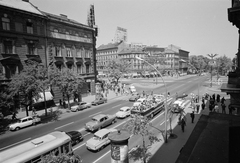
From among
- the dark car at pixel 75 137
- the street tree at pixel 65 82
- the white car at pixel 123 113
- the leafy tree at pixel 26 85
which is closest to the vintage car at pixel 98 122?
the dark car at pixel 75 137

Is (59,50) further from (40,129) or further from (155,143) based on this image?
(155,143)

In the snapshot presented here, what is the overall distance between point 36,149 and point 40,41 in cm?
2473

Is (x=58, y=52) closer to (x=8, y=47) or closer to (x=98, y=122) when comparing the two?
(x=8, y=47)

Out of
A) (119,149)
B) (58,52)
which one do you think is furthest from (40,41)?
(119,149)

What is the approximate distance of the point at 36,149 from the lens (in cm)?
937

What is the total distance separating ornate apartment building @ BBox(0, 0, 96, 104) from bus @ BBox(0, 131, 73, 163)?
15586 millimetres

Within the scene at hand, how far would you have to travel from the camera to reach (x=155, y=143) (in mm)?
13766

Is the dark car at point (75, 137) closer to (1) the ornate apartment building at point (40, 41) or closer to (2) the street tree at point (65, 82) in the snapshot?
(2) the street tree at point (65, 82)

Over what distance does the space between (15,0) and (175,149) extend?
36470 mm

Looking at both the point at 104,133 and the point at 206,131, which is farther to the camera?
the point at 104,133

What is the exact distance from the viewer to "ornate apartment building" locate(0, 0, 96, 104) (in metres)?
23.9

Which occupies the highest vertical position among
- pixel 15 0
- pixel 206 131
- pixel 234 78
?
pixel 15 0

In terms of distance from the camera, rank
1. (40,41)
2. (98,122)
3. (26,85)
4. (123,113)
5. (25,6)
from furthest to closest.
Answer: (40,41) → (25,6) → (123,113) → (26,85) → (98,122)

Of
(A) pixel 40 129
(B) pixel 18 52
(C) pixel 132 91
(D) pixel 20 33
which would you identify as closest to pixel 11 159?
(A) pixel 40 129
